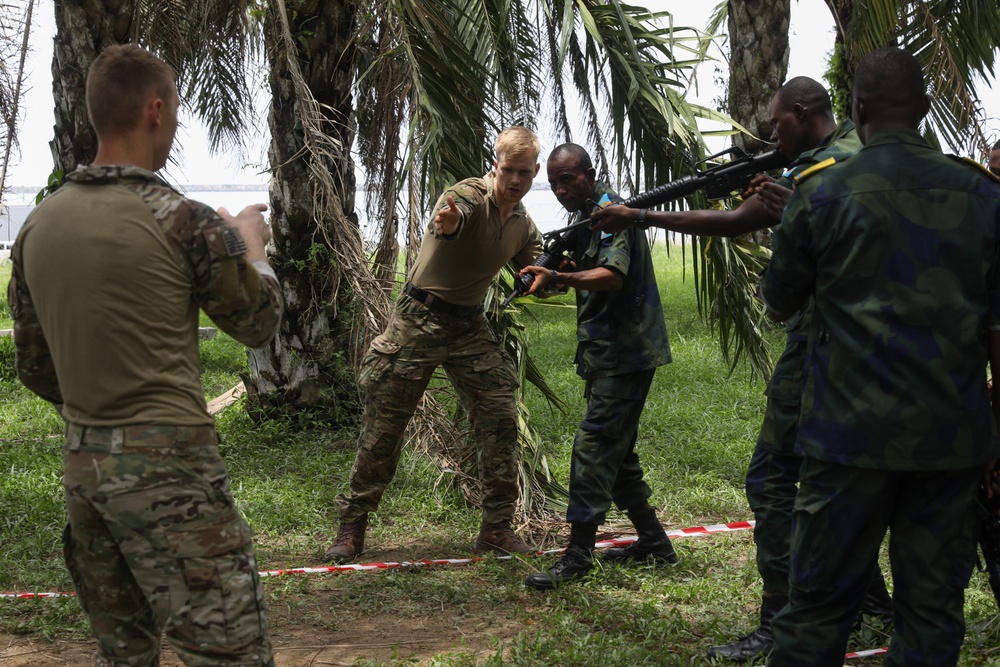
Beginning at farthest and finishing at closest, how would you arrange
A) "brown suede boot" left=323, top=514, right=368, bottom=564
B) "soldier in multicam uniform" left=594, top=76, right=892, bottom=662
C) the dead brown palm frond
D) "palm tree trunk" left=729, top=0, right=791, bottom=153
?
"palm tree trunk" left=729, top=0, right=791, bottom=153
the dead brown palm frond
"brown suede boot" left=323, top=514, right=368, bottom=564
"soldier in multicam uniform" left=594, top=76, right=892, bottom=662

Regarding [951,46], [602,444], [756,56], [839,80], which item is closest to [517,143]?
[602,444]

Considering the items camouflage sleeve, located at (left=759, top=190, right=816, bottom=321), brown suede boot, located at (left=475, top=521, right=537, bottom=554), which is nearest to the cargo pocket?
camouflage sleeve, located at (left=759, top=190, right=816, bottom=321)

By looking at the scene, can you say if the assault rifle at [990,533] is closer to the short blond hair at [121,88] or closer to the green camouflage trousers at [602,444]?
the green camouflage trousers at [602,444]

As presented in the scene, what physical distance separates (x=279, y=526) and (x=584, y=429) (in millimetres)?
1835

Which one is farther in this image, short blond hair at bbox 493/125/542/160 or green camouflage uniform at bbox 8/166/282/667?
short blond hair at bbox 493/125/542/160

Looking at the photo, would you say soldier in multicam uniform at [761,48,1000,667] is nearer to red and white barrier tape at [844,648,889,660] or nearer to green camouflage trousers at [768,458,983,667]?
green camouflage trousers at [768,458,983,667]

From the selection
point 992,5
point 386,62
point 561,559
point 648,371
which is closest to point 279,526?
point 561,559

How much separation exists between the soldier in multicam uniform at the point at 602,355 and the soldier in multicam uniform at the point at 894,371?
67.6 inches

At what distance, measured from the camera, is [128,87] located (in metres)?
2.39

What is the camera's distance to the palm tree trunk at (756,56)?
9.84m

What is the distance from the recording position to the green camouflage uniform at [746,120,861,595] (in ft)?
10.7

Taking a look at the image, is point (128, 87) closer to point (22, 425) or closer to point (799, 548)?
point (799, 548)

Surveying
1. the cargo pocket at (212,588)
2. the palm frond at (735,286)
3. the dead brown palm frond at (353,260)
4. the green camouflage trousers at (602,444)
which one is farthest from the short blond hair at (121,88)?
the palm frond at (735,286)

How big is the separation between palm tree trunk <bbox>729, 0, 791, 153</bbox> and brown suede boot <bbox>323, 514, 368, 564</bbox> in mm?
6199
